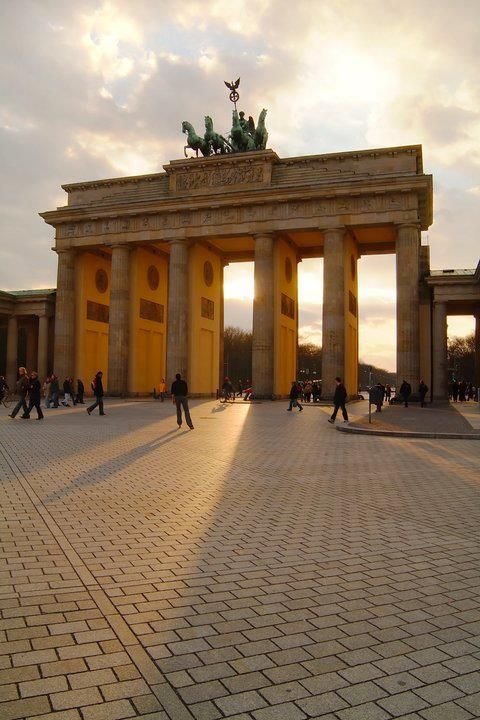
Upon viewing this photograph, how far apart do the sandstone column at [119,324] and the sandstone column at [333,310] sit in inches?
584

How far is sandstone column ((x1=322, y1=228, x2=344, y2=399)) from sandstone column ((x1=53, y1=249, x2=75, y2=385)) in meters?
19.5

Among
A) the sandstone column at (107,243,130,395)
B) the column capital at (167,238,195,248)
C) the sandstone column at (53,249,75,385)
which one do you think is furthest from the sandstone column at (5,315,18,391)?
the column capital at (167,238,195,248)

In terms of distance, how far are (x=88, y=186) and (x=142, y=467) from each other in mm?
41960

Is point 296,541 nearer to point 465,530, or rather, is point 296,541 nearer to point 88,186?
point 465,530

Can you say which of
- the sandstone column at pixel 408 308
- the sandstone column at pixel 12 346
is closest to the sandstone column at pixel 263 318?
the sandstone column at pixel 408 308

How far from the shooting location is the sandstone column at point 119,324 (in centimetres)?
4622

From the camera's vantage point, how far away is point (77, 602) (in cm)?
447

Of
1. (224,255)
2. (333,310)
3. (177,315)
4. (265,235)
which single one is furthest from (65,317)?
(333,310)

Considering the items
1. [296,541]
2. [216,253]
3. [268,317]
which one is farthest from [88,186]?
[296,541]

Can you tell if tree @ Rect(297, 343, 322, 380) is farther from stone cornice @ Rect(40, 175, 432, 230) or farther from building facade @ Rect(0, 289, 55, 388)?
stone cornice @ Rect(40, 175, 432, 230)

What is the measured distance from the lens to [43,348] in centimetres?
5259

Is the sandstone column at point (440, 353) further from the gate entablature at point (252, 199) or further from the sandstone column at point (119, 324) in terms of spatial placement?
the sandstone column at point (119, 324)

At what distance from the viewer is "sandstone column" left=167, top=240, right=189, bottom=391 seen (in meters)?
44.7

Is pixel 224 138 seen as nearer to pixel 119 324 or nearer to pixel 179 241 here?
pixel 179 241
